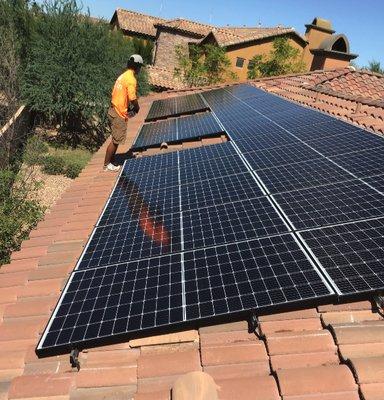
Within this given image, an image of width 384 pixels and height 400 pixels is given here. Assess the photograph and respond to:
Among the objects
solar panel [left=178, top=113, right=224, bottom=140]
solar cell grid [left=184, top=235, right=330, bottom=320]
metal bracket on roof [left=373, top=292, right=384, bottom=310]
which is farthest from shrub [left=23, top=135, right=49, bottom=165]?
metal bracket on roof [left=373, top=292, right=384, bottom=310]

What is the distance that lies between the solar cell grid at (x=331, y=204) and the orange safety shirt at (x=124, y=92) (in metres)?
4.62

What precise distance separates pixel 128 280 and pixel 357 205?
293 centimetres

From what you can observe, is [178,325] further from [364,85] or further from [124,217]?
[364,85]

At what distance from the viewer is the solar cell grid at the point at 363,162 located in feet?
17.8

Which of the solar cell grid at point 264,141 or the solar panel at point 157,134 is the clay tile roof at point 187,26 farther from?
the solar cell grid at point 264,141

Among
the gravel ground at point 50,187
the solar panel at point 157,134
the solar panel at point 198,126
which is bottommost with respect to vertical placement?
the gravel ground at point 50,187

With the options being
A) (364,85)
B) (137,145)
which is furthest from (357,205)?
(364,85)

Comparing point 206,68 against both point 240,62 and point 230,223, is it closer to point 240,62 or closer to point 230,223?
point 240,62

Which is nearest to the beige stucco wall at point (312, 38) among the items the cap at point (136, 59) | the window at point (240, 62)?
the window at point (240, 62)

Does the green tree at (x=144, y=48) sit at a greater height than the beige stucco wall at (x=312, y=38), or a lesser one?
lesser

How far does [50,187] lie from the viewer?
21.9 meters

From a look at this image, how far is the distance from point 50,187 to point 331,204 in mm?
19917

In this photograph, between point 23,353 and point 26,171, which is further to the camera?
point 26,171

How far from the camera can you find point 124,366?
133 inches
